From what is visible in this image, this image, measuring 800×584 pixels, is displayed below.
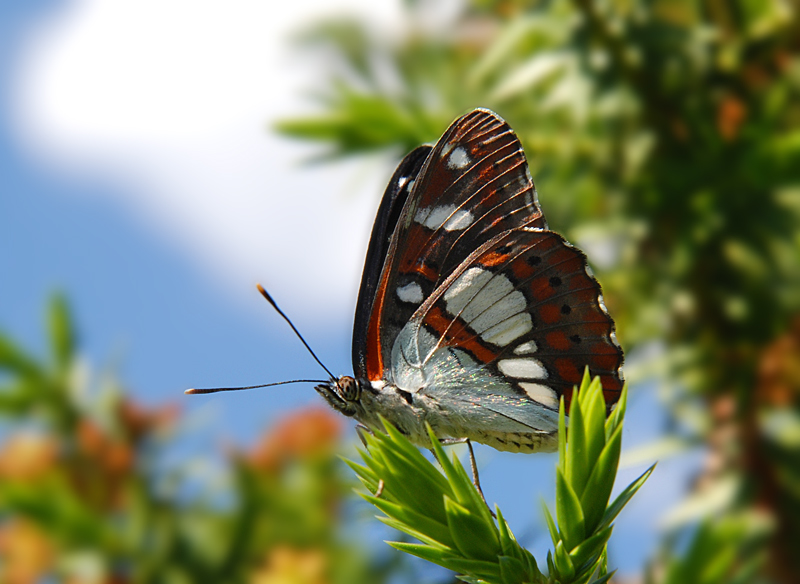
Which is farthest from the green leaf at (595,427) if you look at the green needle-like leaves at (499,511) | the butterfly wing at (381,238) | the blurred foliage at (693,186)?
the blurred foliage at (693,186)

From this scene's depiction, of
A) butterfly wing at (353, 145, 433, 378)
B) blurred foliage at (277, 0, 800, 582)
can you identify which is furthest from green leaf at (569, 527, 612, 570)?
blurred foliage at (277, 0, 800, 582)

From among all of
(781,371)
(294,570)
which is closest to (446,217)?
(781,371)

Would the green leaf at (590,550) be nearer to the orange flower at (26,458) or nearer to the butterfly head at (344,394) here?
the butterfly head at (344,394)

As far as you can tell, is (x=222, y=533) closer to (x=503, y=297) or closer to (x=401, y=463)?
(x=503, y=297)

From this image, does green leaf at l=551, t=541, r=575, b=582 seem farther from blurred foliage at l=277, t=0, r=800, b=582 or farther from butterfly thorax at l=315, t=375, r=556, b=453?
Result: blurred foliage at l=277, t=0, r=800, b=582

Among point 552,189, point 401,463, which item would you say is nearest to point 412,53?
point 552,189
